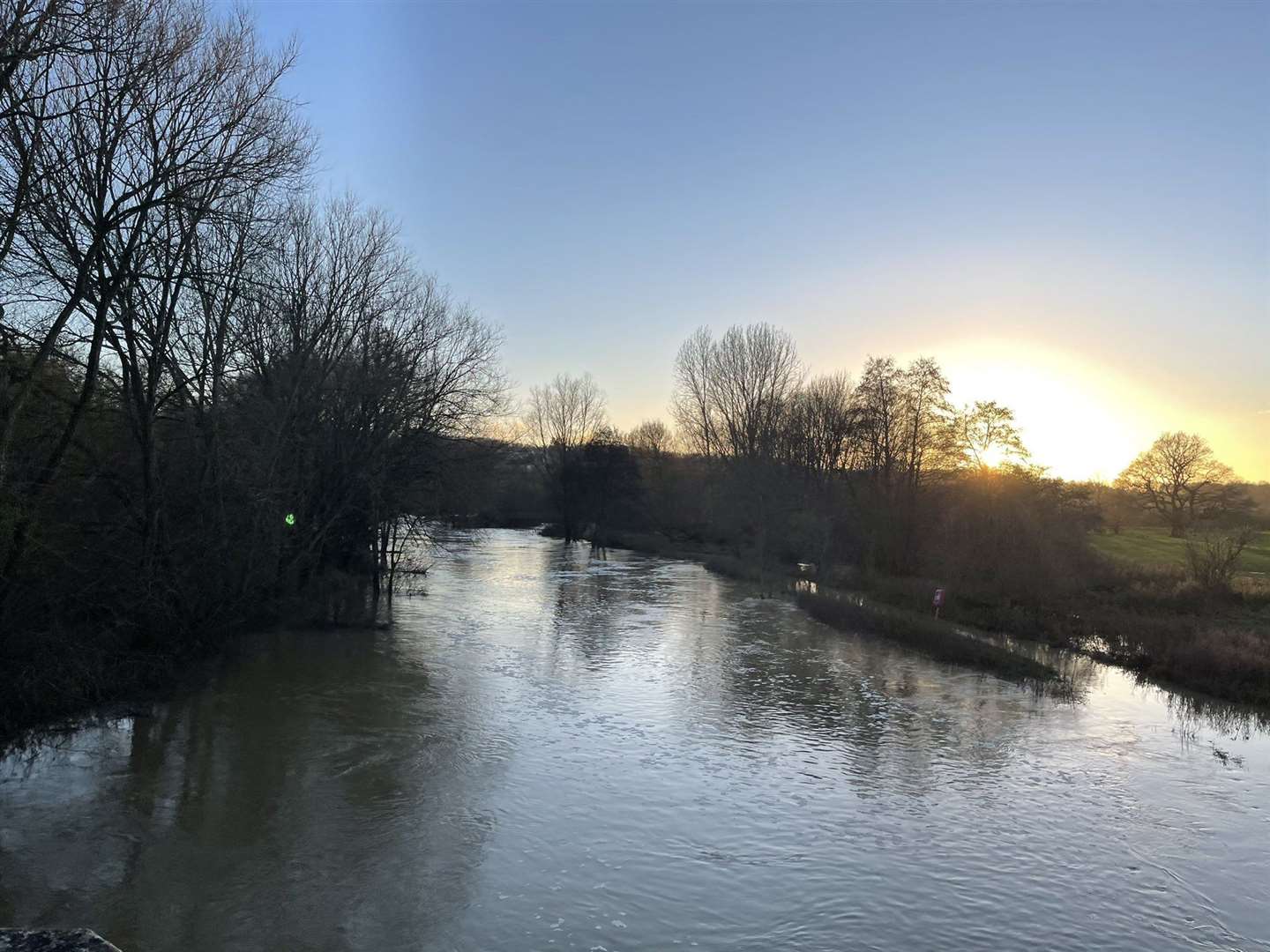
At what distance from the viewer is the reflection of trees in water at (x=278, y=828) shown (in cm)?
709

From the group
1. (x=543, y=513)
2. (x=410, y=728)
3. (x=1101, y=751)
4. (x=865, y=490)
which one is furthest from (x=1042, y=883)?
(x=543, y=513)

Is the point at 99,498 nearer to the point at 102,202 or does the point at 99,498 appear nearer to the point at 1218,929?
the point at 102,202

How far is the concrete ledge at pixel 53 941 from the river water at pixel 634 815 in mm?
5304

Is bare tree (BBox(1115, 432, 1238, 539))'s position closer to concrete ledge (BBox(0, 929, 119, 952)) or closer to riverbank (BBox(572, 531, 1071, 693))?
riverbank (BBox(572, 531, 1071, 693))

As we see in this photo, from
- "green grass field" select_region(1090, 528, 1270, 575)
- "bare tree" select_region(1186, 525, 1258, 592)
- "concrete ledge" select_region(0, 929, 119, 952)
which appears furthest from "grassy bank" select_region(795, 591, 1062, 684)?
"concrete ledge" select_region(0, 929, 119, 952)

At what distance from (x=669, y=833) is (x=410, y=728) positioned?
17.5 ft

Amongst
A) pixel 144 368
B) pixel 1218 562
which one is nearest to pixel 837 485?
pixel 1218 562

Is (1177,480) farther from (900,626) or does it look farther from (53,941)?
(53,941)

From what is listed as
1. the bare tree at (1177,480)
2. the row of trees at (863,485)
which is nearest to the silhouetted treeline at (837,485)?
the row of trees at (863,485)

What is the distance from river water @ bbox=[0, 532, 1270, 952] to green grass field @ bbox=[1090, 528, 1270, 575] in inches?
709

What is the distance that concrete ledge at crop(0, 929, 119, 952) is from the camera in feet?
6.73

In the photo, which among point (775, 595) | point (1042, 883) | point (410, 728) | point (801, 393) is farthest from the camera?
point (801, 393)

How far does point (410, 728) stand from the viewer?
1298cm

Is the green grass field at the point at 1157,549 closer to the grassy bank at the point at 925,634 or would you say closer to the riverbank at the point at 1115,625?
the riverbank at the point at 1115,625
